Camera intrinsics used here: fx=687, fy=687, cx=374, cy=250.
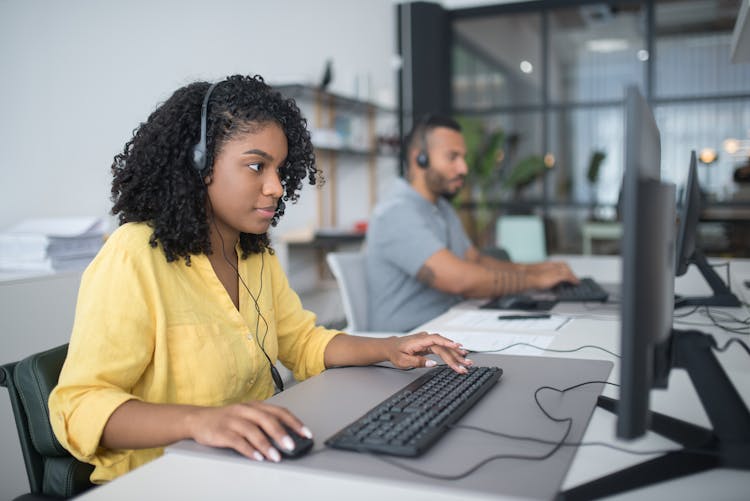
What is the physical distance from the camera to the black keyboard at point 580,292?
2238 millimetres

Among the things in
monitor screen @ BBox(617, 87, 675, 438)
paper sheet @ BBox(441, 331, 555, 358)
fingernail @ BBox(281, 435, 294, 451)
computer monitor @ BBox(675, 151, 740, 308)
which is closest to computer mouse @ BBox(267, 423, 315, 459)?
fingernail @ BBox(281, 435, 294, 451)

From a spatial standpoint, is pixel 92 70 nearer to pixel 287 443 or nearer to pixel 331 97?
pixel 331 97

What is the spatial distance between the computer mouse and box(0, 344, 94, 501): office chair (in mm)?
451

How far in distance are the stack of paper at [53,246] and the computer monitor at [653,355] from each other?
7.02ft

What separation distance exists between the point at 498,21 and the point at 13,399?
232 inches

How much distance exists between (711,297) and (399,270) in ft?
3.35

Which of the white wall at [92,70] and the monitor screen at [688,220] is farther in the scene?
the white wall at [92,70]

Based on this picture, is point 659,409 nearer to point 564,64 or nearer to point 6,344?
point 6,344

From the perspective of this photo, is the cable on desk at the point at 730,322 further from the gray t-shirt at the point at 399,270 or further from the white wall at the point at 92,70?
the white wall at the point at 92,70

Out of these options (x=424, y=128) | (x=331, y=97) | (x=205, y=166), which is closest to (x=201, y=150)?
(x=205, y=166)

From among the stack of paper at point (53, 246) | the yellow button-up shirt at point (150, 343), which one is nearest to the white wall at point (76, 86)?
the stack of paper at point (53, 246)

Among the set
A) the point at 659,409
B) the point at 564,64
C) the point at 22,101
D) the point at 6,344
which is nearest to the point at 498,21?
the point at 564,64

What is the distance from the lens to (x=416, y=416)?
0.97 m

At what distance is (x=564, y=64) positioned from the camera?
604 centimetres
